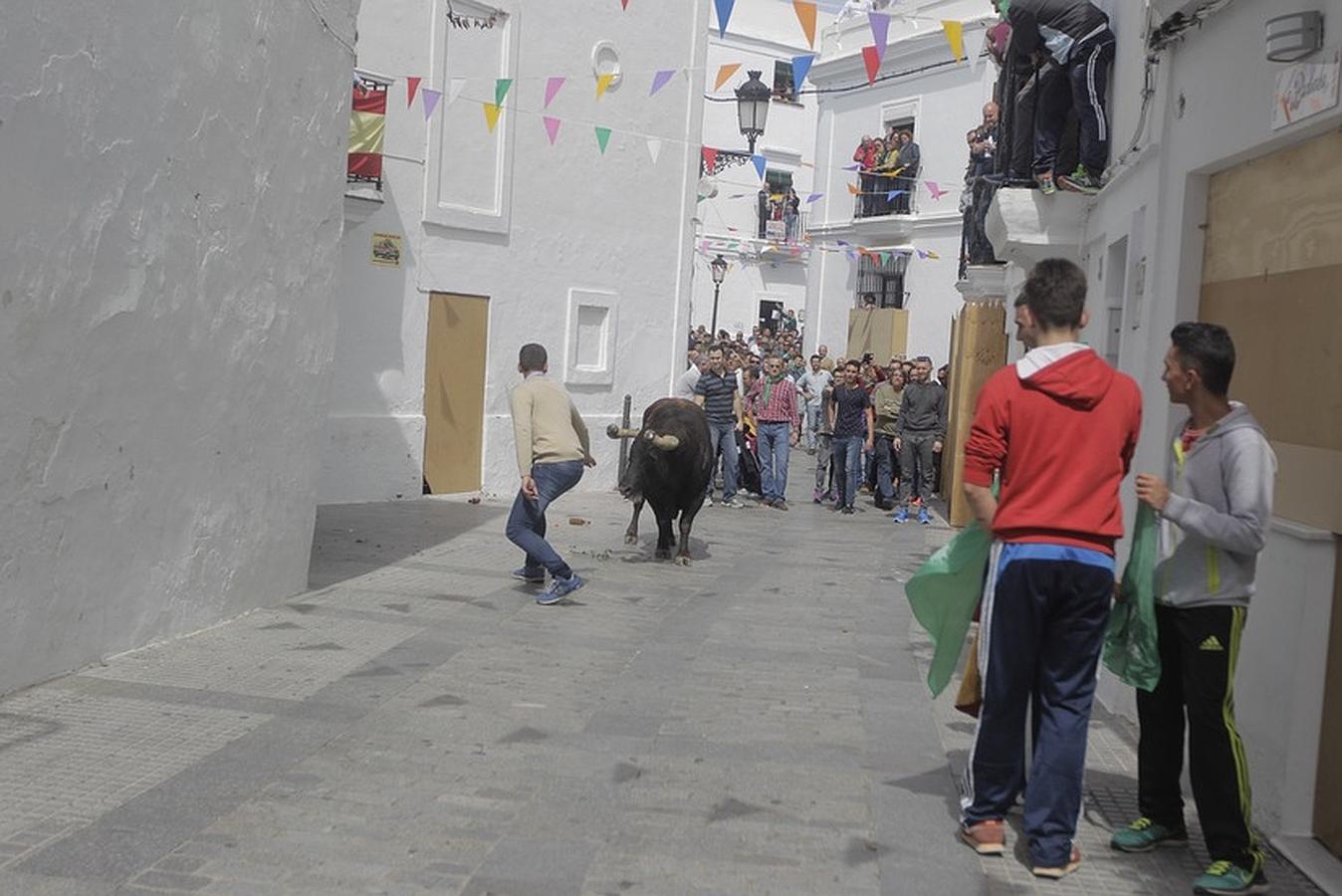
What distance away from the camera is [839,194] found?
35.2 metres

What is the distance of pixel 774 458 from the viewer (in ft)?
61.5

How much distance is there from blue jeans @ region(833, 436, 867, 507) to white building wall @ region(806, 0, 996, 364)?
12.9 meters

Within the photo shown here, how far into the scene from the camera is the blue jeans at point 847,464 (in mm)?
18438

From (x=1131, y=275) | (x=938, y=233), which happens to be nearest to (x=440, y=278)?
(x=1131, y=275)

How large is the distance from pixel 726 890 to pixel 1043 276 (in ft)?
7.71

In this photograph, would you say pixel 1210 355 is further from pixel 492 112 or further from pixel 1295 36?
pixel 492 112

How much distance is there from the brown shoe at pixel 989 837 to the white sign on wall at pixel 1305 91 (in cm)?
290

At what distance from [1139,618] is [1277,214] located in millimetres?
2078

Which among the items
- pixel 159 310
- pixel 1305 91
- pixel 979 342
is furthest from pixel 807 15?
pixel 1305 91

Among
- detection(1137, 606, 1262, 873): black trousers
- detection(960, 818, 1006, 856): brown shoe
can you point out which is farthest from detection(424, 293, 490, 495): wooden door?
detection(1137, 606, 1262, 873): black trousers

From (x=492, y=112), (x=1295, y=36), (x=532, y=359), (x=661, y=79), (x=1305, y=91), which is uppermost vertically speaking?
(x=661, y=79)

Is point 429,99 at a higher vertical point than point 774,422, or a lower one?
higher

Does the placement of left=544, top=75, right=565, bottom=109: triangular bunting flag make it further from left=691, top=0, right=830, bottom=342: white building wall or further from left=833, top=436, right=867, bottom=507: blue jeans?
left=691, top=0, right=830, bottom=342: white building wall

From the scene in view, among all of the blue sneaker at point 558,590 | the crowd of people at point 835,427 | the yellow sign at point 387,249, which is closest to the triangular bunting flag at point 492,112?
the yellow sign at point 387,249
